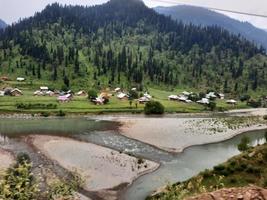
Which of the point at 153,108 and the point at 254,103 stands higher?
the point at 153,108

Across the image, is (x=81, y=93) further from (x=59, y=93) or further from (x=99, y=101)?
(x=99, y=101)

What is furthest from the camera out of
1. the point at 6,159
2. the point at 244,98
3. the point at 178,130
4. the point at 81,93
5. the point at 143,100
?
the point at 244,98

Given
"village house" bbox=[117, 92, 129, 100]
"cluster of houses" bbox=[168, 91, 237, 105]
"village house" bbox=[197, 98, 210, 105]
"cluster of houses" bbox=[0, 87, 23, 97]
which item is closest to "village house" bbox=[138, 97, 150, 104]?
"village house" bbox=[117, 92, 129, 100]

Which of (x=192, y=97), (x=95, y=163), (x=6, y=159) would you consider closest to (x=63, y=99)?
(x=192, y=97)

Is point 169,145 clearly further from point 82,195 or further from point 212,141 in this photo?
point 82,195

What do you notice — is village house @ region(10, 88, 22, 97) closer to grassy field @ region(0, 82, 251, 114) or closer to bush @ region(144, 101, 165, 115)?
grassy field @ region(0, 82, 251, 114)

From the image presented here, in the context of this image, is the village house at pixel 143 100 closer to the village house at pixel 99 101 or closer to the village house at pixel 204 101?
the village house at pixel 99 101
